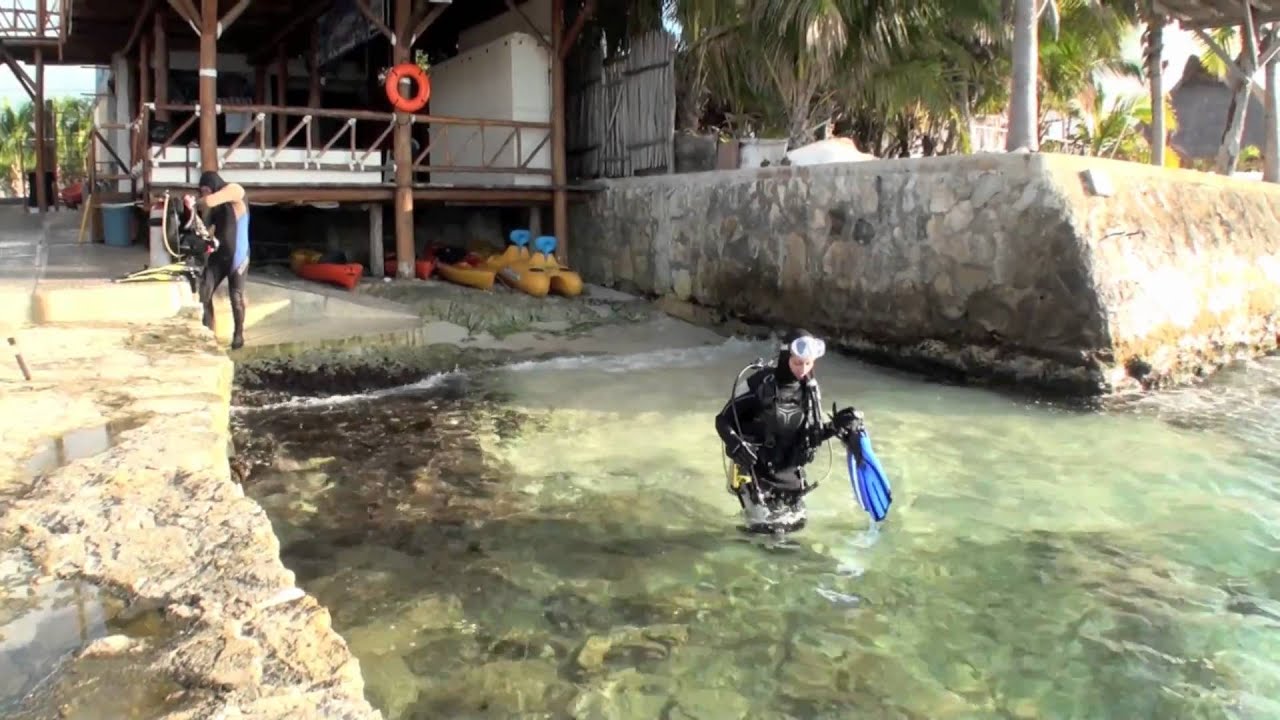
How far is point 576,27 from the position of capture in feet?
43.7

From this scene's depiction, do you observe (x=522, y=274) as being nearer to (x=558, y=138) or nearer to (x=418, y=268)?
(x=418, y=268)

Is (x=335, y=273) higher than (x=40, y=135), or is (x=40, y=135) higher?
(x=40, y=135)

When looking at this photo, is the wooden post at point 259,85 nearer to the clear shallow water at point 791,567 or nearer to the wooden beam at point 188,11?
the wooden beam at point 188,11

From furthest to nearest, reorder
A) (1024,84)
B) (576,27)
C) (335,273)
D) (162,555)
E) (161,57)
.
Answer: (161,57)
(576,27)
(335,273)
(1024,84)
(162,555)

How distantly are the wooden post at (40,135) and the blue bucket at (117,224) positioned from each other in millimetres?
7644

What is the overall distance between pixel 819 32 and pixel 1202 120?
21.3 meters

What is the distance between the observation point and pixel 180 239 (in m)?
8.93

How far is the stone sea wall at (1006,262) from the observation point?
864 centimetres

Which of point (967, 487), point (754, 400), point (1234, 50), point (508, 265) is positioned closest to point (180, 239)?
point (508, 265)

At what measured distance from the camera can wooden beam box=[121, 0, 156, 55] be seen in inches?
566

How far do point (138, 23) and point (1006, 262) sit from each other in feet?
44.2

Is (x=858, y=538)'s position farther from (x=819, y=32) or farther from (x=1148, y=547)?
(x=819, y=32)

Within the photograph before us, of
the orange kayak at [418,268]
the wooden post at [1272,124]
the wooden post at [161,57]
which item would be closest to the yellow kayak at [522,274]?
the orange kayak at [418,268]

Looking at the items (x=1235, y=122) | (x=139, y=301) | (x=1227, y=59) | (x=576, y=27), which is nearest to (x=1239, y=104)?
(x=1235, y=122)
